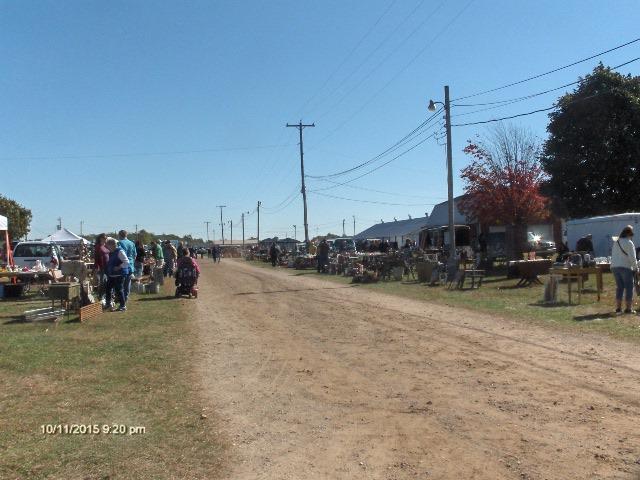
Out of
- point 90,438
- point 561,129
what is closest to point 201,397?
point 90,438

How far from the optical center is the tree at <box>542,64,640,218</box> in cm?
2706

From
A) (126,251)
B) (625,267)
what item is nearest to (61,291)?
(126,251)

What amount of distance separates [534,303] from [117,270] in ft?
30.6

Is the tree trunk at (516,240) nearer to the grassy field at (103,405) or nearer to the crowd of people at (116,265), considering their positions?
the crowd of people at (116,265)

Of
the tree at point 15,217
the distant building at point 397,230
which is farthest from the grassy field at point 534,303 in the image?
the tree at point 15,217

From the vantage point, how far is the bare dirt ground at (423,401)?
15.0 feet

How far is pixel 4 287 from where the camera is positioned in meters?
17.8

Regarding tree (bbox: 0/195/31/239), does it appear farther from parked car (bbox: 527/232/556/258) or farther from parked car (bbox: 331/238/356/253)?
parked car (bbox: 527/232/556/258)

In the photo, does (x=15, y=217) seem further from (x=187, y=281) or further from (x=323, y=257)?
(x=187, y=281)

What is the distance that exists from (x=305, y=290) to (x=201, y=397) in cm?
1376

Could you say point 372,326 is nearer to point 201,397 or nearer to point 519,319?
point 519,319

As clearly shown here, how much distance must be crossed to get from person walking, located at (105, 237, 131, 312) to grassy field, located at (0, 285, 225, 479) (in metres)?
2.65

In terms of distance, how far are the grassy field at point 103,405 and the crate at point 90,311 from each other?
3.84 ft

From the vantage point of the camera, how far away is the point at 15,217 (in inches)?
2307
